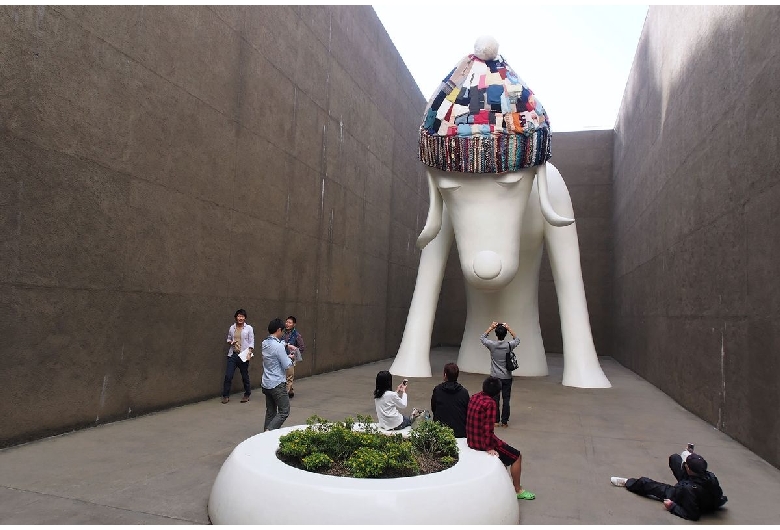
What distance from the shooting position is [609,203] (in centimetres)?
1791

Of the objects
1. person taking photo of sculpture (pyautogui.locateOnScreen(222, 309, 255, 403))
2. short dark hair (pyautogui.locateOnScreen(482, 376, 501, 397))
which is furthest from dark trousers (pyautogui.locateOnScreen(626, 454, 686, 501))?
person taking photo of sculpture (pyautogui.locateOnScreen(222, 309, 255, 403))

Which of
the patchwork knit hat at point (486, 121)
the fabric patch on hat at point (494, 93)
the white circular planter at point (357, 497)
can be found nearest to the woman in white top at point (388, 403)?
the white circular planter at point (357, 497)

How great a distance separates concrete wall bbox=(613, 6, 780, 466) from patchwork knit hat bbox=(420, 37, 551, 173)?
217 cm

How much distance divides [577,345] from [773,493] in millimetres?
5492

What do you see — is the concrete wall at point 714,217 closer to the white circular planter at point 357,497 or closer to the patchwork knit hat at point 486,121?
the patchwork knit hat at point 486,121

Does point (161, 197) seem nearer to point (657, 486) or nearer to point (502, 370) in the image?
point (502, 370)

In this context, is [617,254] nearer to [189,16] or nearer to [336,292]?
[336,292]

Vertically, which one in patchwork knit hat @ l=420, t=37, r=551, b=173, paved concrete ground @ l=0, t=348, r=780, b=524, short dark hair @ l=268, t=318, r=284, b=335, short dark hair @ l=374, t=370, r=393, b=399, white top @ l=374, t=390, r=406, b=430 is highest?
patchwork knit hat @ l=420, t=37, r=551, b=173

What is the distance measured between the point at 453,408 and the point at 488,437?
606mm

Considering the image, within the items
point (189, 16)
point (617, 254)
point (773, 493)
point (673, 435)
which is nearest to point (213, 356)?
point (189, 16)

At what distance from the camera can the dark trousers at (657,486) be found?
13.1ft

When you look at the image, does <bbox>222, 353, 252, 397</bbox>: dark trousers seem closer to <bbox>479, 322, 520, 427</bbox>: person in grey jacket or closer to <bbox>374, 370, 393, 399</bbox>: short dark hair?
<bbox>479, 322, 520, 427</bbox>: person in grey jacket

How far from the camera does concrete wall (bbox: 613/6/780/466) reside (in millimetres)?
5250

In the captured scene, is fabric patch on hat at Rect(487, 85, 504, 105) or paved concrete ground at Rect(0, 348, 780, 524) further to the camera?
fabric patch on hat at Rect(487, 85, 504, 105)
